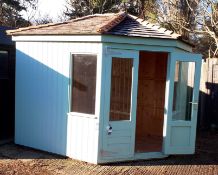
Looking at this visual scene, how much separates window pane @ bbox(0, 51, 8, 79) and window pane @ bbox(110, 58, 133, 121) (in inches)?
152

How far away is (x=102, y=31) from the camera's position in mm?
7332

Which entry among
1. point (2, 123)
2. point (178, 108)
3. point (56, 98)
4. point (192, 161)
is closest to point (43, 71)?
point (56, 98)

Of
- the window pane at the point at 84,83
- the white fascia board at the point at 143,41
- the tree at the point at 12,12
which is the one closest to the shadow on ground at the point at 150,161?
the window pane at the point at 84,83

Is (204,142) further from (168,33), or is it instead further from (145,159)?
(168,33)

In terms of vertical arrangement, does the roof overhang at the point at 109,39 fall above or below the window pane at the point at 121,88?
above

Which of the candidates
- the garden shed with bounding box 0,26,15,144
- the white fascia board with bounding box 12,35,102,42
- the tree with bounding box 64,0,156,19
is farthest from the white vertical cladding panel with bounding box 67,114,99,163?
the tree with bounding box 64,0,156,19

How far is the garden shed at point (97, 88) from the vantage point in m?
7.61

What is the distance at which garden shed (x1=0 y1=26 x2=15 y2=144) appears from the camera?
995 centimetres

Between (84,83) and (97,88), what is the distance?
0.40 meters

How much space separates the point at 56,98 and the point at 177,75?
2.86 metres

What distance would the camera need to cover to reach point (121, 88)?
7.81m

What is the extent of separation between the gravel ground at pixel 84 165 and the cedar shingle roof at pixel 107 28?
2805 millimetres

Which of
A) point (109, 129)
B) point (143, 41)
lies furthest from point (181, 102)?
point (109, 129)

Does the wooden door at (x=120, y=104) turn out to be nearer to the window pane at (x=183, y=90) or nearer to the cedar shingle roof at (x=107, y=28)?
the cedar shingle roof at (x=107, y=28)
